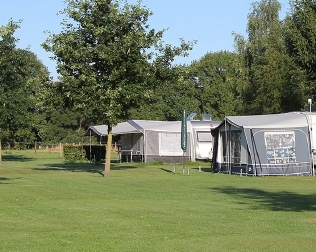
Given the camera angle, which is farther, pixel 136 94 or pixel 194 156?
pixel 194 156

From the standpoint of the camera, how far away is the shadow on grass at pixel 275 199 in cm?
1688

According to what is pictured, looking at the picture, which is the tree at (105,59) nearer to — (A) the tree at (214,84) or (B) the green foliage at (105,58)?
(B) the green foliage at (105,58)

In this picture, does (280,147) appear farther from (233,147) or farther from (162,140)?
(162,140)

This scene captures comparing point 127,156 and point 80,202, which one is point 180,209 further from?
point 127,156

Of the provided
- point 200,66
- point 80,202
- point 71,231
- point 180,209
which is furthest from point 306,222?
point 200,66

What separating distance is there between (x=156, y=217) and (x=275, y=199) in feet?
19.3

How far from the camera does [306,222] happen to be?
1358 cm

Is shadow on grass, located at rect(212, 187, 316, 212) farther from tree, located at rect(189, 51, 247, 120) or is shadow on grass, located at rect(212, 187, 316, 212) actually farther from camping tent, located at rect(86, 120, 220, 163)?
tree, located at rect(189, 51, 247, 120)

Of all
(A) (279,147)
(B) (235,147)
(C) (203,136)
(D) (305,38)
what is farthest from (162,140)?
(D) (305,38)

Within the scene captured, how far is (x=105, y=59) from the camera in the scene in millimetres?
28391

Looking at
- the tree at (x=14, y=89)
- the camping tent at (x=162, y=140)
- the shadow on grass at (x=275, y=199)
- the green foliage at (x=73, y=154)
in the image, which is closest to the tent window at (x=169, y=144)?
the camping tent at (x=162, y=140)

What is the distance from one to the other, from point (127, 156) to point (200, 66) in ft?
153

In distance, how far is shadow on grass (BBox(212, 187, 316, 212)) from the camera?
55.4 feet

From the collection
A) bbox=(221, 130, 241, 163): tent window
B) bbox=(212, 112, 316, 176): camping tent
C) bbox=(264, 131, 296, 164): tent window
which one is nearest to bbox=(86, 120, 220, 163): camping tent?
bbox=(221, 130, 241, 163): tent window
